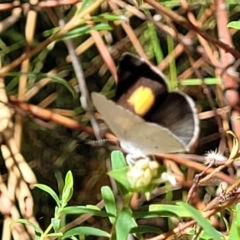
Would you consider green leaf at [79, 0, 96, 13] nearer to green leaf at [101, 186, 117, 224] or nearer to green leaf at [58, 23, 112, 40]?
green leaf at [58, 23, 112, 40]

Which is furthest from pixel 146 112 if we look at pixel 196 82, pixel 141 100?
pixel 196 82

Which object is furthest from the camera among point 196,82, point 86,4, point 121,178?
point 196,82

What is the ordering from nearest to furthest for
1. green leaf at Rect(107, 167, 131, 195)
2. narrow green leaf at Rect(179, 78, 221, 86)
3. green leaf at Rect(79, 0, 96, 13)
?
1. green leaf at Rect(107, 167, 131, 195)
2. green leaf at Rect(79, 0, 96, 13)
3. narrow green leaf at Rect(179, 78, 221, 86)

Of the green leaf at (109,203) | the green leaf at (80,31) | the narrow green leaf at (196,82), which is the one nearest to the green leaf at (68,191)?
the green leaf at (109,203)

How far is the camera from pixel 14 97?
32.4 inches

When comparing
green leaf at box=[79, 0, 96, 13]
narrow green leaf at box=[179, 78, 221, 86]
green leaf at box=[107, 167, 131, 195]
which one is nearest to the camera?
green leaf at box=[107, 167, 131, 195]

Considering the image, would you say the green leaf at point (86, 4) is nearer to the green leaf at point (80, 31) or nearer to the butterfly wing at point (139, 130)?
the green leaf at point (80, 31)

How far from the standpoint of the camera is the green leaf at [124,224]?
0.46m

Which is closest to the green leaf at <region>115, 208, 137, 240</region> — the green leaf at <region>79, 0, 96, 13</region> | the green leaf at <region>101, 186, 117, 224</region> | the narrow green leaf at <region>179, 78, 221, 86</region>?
the green leaf at <region>101, 186, 117, 224</region>

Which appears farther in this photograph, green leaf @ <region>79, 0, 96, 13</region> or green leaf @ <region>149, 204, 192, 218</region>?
green leaf @ <region>79, 0, 96, 13</region>

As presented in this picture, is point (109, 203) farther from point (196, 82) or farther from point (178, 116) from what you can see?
point (196, 82)

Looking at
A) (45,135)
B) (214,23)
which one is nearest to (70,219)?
(45,135)

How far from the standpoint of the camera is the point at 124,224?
0.46 metres

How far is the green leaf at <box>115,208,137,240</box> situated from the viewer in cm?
46
